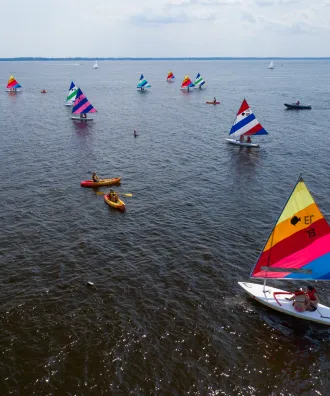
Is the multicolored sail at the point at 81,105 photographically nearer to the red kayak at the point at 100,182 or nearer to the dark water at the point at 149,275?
the dark water at the point at 149,275

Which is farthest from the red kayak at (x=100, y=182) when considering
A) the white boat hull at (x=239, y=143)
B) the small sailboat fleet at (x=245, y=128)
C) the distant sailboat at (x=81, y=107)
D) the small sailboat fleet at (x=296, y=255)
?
the distant sailboat at (x=81, y=107)

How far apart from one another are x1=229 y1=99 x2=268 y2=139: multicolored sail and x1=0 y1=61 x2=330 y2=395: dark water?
6.22 meters

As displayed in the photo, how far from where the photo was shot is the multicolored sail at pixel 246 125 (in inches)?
3174

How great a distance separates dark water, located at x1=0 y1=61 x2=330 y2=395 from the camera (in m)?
25.8

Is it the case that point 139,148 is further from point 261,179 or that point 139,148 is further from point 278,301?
point 278,301

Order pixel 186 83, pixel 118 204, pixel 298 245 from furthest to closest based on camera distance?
pixel 186 83 → pixel 118 204 → pixel 298 245

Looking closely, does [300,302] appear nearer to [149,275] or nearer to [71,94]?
[149,275]

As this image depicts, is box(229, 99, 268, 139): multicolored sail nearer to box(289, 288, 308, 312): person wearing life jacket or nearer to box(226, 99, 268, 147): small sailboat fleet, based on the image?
box(226, 99, 268, 147): small sailboat fleet

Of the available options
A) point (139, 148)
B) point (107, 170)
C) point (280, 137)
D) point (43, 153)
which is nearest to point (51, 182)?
point (107, 170)

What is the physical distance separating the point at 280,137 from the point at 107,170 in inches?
1858

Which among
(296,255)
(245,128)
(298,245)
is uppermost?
(298,245)

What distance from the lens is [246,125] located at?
3270 inches

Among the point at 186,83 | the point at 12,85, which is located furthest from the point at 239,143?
the point at 12,85

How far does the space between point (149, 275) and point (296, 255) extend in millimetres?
14012
